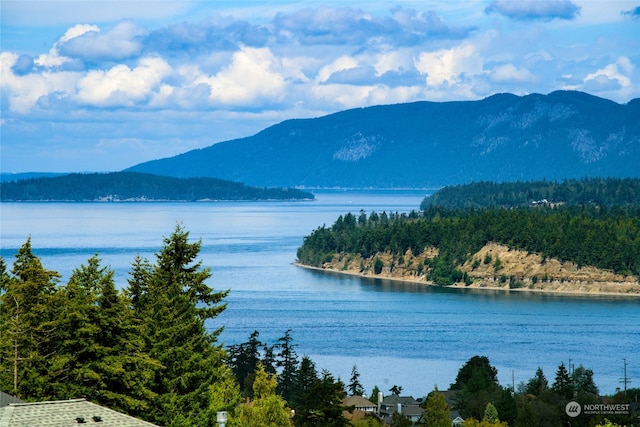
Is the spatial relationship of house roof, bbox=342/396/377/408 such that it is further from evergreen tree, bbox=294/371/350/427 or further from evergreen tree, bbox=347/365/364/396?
evergreen tree, bbox=294/371/350/427

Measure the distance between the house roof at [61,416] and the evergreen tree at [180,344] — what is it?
10871 millimetres

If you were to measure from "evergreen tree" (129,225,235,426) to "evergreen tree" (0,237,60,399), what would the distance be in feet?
8.61

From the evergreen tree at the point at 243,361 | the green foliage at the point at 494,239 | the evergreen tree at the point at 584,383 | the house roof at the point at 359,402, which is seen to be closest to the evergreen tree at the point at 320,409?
the house roof at the point at 359,402

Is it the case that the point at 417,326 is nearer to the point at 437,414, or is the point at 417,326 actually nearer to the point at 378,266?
the point at 437,414

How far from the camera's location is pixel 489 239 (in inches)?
6329

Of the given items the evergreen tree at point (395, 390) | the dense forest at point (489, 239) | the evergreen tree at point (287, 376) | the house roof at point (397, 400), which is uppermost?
the dense forest at point (489, 239)

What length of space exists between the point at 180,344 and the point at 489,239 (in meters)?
133

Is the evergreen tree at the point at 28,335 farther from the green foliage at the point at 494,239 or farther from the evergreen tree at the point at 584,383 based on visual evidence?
the green foliage at the point at 494,239

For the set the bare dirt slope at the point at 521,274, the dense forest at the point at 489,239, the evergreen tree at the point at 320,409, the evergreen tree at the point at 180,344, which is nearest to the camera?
the evergreen tree at the point at 180,344

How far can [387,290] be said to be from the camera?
5640 inches

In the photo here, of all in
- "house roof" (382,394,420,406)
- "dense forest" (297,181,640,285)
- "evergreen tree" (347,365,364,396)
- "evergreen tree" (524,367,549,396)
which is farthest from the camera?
"dense forest" (297,181,640,285)

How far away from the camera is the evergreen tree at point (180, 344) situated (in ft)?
95.2

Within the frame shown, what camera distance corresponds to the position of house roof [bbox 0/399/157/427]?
1664 cm

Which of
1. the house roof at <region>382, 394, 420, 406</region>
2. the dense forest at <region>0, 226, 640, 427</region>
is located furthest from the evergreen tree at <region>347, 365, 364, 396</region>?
the dense forest at <region>0, 226, 640, 427</region>
